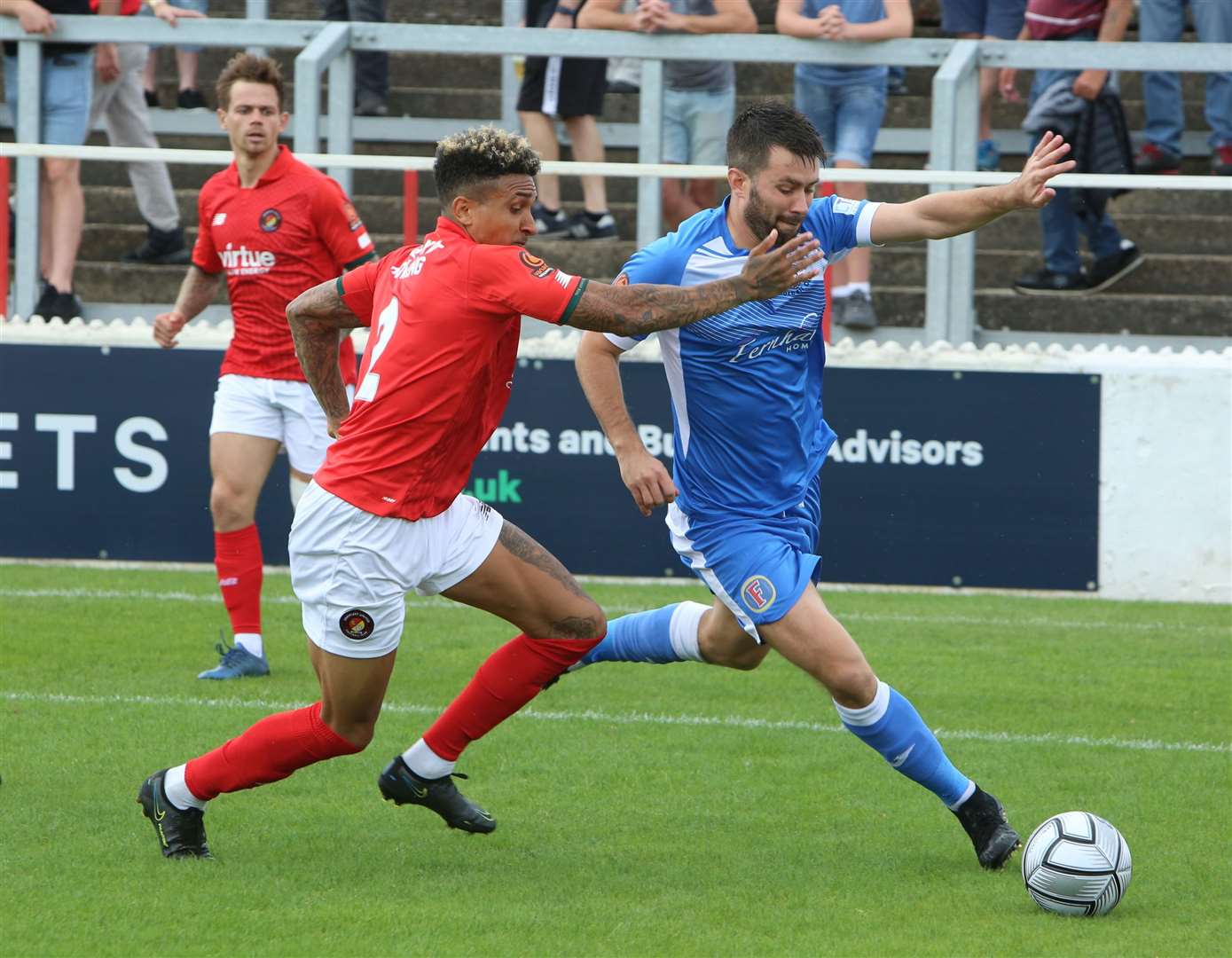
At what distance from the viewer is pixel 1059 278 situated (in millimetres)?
11438

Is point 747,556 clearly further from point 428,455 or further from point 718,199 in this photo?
point 718,199

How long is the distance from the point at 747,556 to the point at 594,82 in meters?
6.65

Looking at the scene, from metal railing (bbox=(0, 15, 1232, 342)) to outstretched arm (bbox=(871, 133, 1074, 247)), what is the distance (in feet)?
15.6

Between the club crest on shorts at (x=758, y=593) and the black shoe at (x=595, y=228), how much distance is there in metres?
6.56

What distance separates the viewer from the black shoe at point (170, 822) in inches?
203

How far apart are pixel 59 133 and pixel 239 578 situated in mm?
4656

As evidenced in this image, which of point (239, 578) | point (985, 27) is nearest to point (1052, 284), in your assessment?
point (985, 27)

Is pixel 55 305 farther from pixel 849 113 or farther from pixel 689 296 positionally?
pixel 689 296

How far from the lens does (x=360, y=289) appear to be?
209 inches

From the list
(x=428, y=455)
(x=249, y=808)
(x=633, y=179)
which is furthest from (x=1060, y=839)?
(x=633, y=179)

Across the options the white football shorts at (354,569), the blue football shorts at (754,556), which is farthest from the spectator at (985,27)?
the white football shorts at (354,569)

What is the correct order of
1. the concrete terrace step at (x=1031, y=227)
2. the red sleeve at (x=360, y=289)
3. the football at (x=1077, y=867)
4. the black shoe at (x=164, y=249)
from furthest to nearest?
the concrete terrace step at (x=1031, y=227)
the black shoe at (x=164, y=249)
the red sleeve at (x=360, y=289)
the football at (x=1077, y=867)

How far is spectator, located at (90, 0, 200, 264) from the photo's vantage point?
464 inches

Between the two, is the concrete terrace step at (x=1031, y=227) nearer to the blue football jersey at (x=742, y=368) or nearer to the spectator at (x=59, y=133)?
the spectator at (x=59, y=133)
